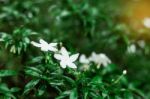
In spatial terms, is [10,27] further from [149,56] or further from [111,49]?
[149,56]

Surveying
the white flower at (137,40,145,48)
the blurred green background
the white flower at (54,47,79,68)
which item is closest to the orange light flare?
the blurred green background

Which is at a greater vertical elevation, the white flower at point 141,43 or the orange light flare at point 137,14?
the orange light flare at point 137,14

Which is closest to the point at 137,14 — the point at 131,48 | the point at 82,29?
the point at 131,48

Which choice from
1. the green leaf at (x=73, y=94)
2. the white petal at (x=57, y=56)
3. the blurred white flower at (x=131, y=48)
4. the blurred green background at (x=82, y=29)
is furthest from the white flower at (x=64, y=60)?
the blurred white flower at (x=131, y=48)

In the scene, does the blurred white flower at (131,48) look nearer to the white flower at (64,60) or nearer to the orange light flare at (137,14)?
the orange light flare at (137,14)

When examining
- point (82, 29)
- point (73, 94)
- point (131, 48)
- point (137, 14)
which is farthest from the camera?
point (137, 14)

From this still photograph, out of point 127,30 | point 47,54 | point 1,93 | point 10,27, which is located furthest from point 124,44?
point 1,93

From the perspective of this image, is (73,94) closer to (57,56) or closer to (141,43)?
(57,56)

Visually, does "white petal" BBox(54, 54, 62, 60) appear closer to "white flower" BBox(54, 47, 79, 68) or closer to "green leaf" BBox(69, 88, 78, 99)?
"white flower" BBox(54, 47, 79, 68)

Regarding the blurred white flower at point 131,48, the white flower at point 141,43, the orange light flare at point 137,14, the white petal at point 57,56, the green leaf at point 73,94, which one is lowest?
the green leaf at point 73,94
